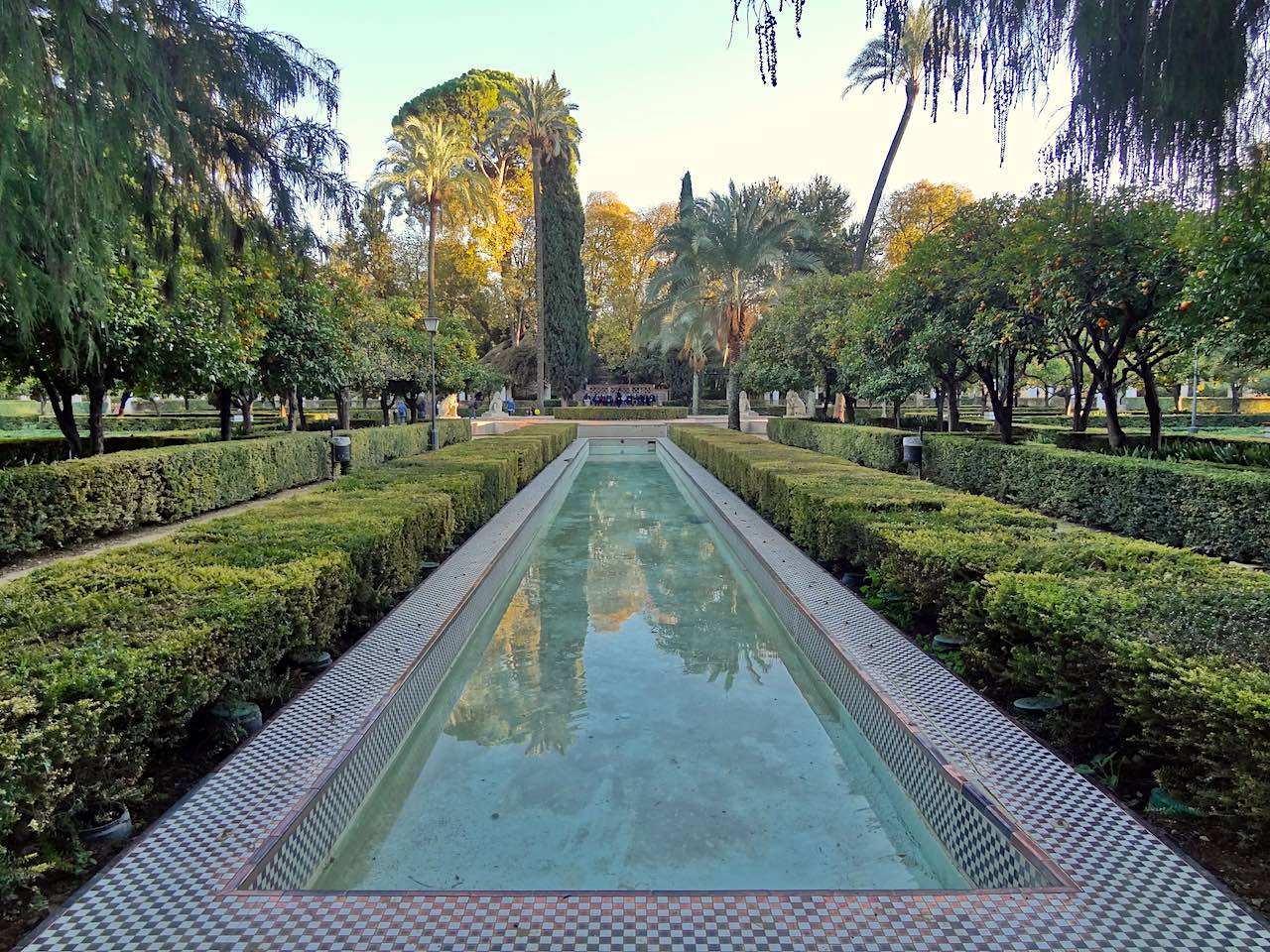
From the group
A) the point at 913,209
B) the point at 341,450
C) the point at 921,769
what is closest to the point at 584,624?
the point at 921,769

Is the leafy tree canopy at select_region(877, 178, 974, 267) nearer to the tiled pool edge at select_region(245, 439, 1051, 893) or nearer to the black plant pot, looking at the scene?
the tiled pool edge at select_region(245, 439, 1051, 893)

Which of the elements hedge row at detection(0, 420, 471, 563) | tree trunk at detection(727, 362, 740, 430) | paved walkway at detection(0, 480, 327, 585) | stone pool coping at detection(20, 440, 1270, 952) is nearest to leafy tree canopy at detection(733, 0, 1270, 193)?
stone pool coping at detection(20, 440, 1270, 952)

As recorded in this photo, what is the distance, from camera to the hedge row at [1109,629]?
2.49 meters

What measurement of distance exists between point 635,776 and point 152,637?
87.7 inches

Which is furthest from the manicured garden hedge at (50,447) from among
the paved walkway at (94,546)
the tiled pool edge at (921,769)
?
the tiled pool edge at (921,769)

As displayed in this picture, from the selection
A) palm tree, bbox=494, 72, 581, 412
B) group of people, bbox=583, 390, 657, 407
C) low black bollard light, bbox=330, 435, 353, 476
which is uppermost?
palm tree, bbox=494, 72, 581, 412

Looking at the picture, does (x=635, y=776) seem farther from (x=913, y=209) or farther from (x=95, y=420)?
(x=913, y=209)

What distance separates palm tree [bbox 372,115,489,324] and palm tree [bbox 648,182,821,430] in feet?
29.3

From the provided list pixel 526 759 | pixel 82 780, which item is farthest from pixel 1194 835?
pixel 82 780

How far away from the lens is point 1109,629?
308 cm

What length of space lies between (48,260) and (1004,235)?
12304mm

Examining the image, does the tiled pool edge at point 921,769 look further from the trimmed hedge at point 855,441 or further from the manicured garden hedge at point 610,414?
the manicured garden hedge at point 610,414

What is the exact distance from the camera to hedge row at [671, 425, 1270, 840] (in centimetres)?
249

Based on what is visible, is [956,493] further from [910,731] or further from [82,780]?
[82,780]
